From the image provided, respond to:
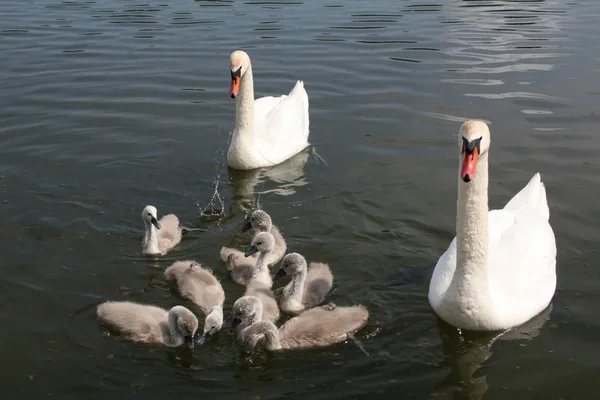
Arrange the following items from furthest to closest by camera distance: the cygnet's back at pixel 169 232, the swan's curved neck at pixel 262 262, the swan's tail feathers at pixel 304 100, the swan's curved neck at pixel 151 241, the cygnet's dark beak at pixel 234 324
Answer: the swan's tail feathers at pixel 304 100 < the cygnet's back at pixel 169 232 < the swan's curved neck at pixel 151 241 < the swan's curved neck at pixel 262 262 < the cygnet's dark beak at pixel 234 324

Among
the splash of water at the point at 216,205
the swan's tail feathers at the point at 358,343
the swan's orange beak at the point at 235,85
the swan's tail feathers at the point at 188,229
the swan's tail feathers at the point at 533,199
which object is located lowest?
the swan's tail feathers at the point at 358,343

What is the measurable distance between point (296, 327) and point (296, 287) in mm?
777

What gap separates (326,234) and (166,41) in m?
11.2

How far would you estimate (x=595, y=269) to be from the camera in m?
8.59

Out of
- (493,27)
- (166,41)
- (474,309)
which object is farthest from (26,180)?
(493,27)

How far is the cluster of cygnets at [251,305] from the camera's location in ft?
23.7

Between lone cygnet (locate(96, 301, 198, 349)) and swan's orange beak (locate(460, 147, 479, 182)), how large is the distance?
2682mm

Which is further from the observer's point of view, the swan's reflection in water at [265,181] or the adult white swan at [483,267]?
the swan's reflection in water at [265,181]

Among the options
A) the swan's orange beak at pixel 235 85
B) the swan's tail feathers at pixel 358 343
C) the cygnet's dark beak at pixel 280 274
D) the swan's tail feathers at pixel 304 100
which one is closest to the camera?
the swan's tail feathers at pixel 358 343

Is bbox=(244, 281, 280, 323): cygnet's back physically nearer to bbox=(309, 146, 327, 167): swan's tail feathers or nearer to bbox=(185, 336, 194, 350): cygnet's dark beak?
bbox=(185, 336, 194, 350): cygnet's dark beak

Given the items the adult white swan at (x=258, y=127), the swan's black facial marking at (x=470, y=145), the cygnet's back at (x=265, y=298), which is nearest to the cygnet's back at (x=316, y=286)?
the cygnet's back at (x=265, y=298)

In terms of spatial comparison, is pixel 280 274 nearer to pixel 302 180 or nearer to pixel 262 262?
pixel 262 262

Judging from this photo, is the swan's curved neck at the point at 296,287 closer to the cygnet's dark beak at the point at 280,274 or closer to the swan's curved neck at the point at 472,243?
the cygnet's dark beak at the point at 280,274

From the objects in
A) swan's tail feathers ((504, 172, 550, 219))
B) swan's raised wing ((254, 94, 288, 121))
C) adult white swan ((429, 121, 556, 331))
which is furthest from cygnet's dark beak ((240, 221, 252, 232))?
swan's raised wing ((254, 94, 288, 121))
